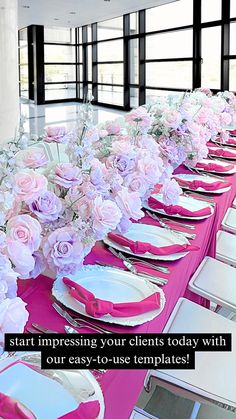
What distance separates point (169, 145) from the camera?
238 centimetres

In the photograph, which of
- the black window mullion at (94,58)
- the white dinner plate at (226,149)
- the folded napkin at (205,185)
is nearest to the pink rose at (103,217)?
the folded napkin at (205,185)

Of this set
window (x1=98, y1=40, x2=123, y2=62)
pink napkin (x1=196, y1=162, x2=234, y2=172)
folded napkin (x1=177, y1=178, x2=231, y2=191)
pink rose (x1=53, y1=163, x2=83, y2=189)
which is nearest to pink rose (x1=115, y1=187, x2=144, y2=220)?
pink rose (x1=53, y1=163, x2=83, y2=189)

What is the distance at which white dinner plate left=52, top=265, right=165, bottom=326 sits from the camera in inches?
46.3

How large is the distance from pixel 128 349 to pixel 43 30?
1812cm

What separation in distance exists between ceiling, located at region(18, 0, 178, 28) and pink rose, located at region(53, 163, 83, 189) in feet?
35.6

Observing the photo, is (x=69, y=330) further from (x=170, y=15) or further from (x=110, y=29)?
(x=110, y=29)

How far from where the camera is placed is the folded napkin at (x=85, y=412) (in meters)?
0.84

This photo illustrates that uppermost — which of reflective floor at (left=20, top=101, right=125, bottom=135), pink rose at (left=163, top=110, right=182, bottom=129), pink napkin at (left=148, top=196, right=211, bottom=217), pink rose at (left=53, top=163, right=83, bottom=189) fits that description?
reflective floor at (left=20, top=101, right=125, bottom=135)

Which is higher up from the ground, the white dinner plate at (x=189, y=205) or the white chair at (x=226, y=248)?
the white dinner plate at (x=189, y=205)

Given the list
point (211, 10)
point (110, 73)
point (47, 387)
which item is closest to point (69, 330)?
point (47, 387)

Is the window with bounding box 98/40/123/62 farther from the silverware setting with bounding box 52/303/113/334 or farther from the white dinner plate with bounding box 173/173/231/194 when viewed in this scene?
→ the silverware setting with bounding box 52/303/113/334

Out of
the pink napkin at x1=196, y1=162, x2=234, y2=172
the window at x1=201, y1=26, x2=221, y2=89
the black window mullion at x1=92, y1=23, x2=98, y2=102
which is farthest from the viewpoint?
the black window mullion at x1=92, y1=23, x2=98, y2=102

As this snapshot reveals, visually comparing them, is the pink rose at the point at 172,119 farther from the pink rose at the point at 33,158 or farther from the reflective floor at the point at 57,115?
the reflective floor at the point at 57,115

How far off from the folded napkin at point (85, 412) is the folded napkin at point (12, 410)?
0.22 ft
